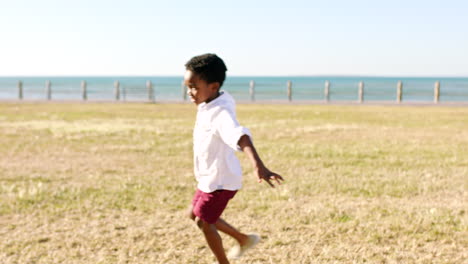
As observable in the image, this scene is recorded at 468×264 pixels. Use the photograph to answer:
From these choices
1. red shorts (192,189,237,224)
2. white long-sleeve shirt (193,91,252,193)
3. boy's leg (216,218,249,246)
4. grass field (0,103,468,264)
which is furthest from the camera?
grass field (0,103,468,264)

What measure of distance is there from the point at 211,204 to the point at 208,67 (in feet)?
3.04

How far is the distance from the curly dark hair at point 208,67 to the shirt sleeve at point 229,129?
0.26 metres

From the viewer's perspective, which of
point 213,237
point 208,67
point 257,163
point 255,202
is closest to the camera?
point 257,163

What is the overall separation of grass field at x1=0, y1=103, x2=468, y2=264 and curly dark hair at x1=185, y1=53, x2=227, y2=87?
1.68 m

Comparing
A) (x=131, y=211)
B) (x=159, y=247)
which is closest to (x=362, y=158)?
(x=131, y=211)

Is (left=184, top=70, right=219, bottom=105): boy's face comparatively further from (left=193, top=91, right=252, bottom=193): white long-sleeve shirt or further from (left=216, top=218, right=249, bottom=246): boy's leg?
(left=216, top=218, right=249, bottom=246): boy's leg

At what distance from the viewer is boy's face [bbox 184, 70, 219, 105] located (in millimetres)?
3502

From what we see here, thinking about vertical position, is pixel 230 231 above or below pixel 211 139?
below

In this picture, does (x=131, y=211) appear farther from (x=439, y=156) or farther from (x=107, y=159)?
(x=439, y=156)

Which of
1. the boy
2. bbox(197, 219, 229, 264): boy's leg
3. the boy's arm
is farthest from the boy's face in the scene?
bbox(197, 219, 229, 264): boy's leg

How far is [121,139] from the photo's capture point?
41.9 ft

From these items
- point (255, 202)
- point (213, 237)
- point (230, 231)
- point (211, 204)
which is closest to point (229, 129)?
point (211, 204)

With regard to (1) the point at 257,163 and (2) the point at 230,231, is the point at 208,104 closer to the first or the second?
(1) the point at 257,163

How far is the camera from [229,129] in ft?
10.7
